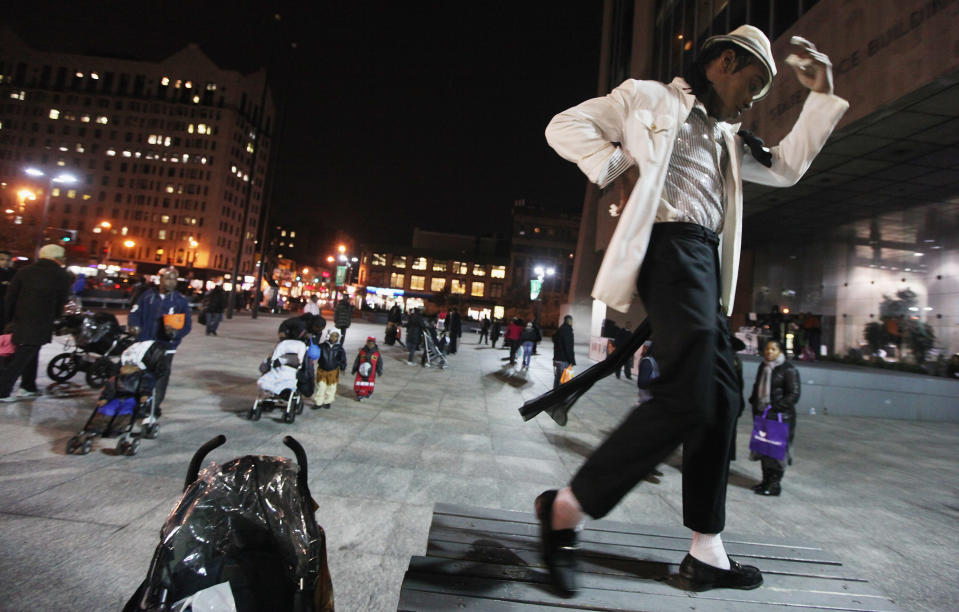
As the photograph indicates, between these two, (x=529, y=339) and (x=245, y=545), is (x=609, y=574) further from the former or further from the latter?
(x=529, y=339)

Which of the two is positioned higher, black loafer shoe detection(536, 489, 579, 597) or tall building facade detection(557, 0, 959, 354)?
tall building facade detection(557, 0, 959, 354)

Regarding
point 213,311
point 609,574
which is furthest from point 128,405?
point 213,311

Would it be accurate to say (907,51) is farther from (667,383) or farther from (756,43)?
(667,383)

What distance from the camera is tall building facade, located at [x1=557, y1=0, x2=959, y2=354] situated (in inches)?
356

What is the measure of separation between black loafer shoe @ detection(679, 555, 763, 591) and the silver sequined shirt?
1282 millimetres

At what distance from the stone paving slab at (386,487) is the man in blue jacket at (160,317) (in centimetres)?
102

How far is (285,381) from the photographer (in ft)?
20.4

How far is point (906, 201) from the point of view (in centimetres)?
1569

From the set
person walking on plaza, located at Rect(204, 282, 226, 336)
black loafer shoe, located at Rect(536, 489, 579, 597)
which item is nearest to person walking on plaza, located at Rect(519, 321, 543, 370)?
person walking on plaza, located at Rect(204, 282, 226, 336)

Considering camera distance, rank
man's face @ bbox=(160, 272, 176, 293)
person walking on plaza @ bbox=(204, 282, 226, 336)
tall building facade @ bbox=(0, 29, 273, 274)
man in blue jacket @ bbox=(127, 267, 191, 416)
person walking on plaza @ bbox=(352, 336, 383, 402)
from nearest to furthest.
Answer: man in blue jacket @ bbox=(127, 267, 191, 416), man's face @ bbox=(160, 272, 176, 293), person walking on plaza @ bbox=(352, 336, 383, 402), person walking on plaza @ bbox=(204, 282, 226, 336), tall building facade @ bbox=(0, 29, 273, 274)

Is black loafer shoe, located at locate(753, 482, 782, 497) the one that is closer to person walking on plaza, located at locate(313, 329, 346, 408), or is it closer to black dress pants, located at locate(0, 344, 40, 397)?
person walking on plaza, located at locate(313, 329, 346, 408)

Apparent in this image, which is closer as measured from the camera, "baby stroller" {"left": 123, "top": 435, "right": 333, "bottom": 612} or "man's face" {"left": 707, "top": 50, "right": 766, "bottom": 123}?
"baby stroller" {"left": 123, "top": 435, "right": 333, "bottom": 612}

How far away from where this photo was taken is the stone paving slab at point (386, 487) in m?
2.58

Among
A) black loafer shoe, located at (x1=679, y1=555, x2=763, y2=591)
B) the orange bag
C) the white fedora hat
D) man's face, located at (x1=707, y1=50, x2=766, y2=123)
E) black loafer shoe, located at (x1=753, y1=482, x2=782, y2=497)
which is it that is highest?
the white fedora hat
